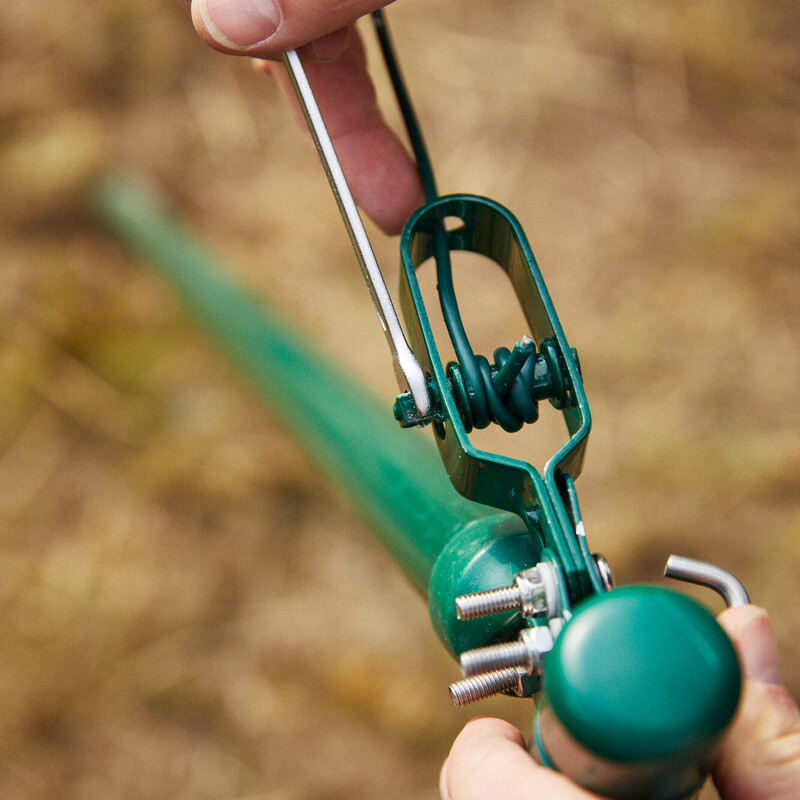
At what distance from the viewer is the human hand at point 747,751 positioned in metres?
0.46

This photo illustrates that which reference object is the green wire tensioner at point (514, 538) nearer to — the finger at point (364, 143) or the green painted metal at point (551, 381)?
the green painted metal at point (551, 381)

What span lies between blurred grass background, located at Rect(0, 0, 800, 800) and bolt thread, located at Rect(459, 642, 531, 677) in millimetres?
779

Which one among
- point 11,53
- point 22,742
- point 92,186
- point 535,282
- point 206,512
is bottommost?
point 22,742

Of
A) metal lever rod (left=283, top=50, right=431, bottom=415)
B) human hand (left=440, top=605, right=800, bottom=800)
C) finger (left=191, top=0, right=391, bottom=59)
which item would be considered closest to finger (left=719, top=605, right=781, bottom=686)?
human hand (left=440, top=605, right=800, bottom=800)

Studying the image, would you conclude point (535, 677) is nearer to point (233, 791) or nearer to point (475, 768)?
point (475, 768)

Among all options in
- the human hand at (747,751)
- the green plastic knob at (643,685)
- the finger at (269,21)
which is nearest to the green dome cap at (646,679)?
the green plastic knob at (643,685)

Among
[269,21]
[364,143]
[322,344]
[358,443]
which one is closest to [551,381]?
[358,443]

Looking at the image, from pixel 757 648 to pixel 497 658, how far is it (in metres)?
0.17

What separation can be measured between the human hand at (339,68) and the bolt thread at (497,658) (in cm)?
58

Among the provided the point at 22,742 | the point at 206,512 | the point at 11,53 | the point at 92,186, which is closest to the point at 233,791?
the point at 22,742

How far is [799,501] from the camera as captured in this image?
Answer: 4.26ft

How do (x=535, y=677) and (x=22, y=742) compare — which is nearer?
(x=535, y=677)

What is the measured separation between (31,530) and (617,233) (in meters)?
1.20

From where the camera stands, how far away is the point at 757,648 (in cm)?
49
